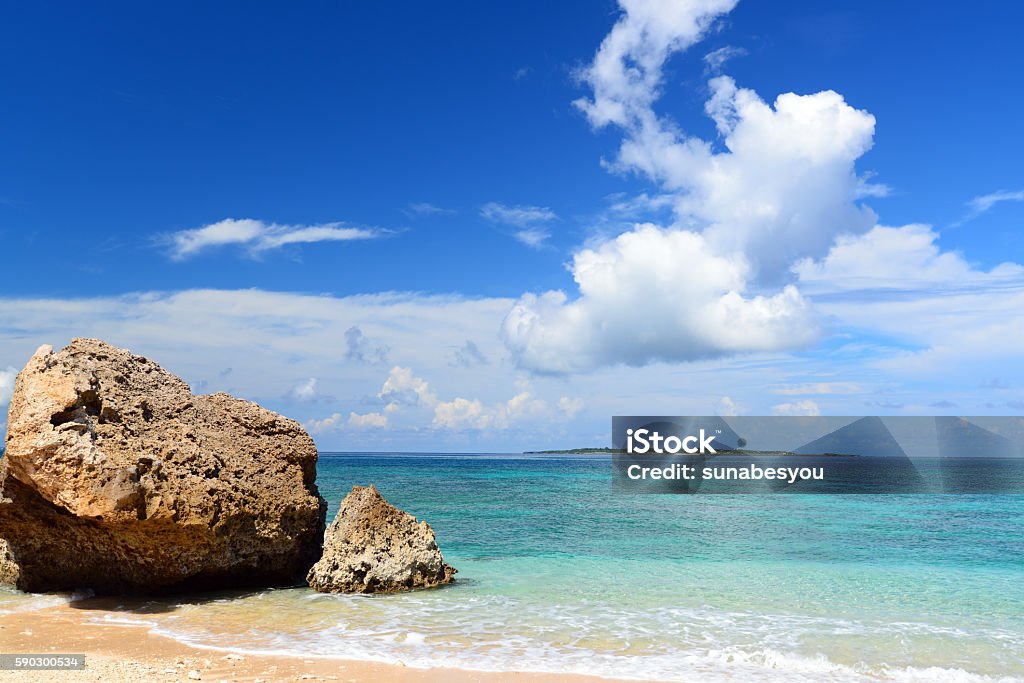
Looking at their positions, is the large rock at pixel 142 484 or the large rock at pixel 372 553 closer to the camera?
the large rock at pixel 142 484

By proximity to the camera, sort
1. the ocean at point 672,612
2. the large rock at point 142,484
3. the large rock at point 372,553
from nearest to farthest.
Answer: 1. the ocean at point 672,612
2. the large rock at point 142,484
3. the large rock at point 372,553

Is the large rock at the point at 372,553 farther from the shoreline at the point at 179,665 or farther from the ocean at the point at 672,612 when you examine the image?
the shoreline at the point at 179,665

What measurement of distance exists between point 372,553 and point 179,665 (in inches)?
160

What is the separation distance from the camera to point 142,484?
973 cm

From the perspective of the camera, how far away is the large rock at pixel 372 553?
36.4 ft

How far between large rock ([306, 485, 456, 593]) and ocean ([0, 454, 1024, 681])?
0.37 m

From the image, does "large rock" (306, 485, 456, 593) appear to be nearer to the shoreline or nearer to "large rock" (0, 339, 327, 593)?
"large rock" (0, 339, 327, 593)

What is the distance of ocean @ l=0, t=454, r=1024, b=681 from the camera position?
26.2ft

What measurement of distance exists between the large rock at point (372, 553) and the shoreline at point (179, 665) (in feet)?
9.43

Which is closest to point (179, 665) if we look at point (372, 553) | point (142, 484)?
point (142, 484)

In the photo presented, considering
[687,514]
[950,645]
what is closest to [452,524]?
[687,514]

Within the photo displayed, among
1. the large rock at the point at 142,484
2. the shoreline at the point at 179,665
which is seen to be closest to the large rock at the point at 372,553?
the large rock at the point at 142,484

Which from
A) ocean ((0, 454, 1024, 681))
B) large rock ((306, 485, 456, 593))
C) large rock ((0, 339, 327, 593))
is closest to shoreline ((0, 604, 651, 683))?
ocean ((0, 454, 1024, 681))

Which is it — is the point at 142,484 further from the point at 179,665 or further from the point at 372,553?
the point at 372,553
